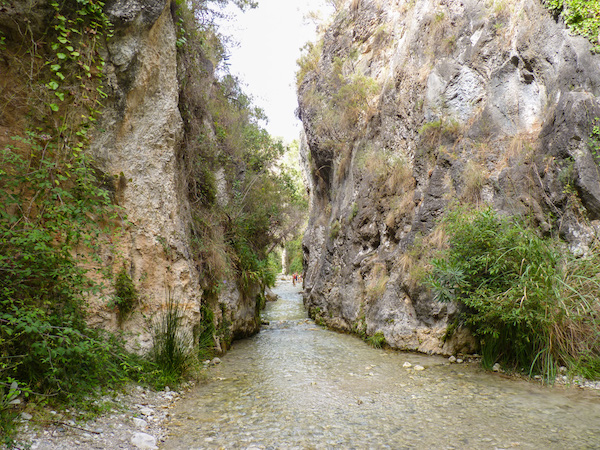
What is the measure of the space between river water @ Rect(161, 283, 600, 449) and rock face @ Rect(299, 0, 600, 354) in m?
1.81

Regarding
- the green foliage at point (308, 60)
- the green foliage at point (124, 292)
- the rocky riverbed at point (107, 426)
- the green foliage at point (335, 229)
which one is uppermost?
the green foliage at point (308, 60)

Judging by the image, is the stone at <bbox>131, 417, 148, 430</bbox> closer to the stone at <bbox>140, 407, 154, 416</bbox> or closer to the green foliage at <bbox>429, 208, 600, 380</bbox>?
the stone at <bbox>140, 407, 154, 416</bbox>

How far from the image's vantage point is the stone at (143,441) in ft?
11.3

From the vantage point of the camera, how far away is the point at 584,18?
7043 millimetres

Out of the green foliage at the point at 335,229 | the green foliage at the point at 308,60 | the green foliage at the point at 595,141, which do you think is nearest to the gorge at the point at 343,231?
the green foliage at the point at 595,141

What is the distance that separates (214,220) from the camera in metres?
8.55

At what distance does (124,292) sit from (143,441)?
228cm

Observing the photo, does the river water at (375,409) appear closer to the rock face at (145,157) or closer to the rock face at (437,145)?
the rock face at (145,157)

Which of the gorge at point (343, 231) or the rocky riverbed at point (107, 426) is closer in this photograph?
the rocky riverbed at point (107, 426)

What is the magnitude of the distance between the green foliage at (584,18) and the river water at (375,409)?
635cm

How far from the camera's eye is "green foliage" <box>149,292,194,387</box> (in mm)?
5129

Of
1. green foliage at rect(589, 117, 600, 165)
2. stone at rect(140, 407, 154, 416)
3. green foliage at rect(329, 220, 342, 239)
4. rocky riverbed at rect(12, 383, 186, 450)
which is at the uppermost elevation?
green foliage at rect(589, 117, 600, 165)

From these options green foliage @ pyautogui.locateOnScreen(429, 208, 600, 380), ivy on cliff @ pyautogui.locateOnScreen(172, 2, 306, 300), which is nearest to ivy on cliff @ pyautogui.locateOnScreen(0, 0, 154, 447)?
ivy on cliff @ pyautogui.locateOnScreen(172, 2, 306, 300)

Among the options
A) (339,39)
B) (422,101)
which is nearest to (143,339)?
(422,101)
